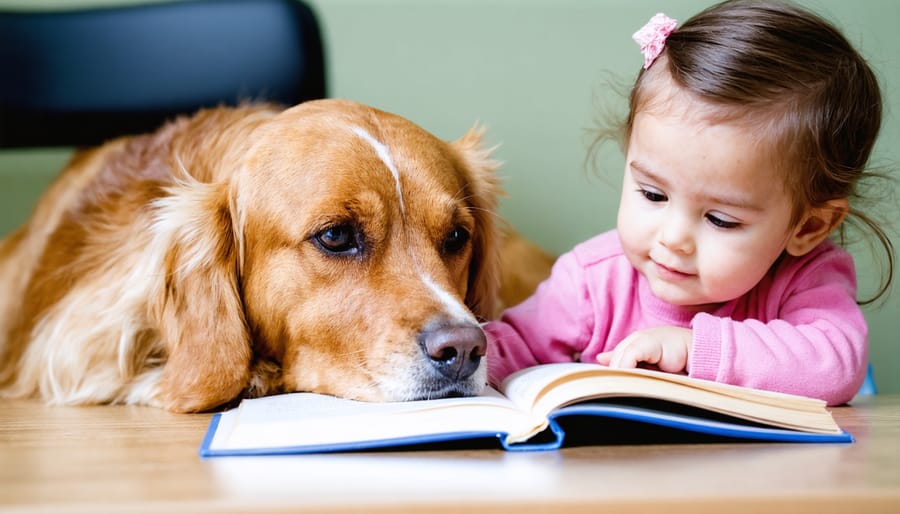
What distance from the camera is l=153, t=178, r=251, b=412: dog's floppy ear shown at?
5.82 feet

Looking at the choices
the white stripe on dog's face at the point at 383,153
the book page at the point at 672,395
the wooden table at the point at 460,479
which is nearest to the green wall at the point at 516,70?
the white stripe on dog's face at the point at 383,153

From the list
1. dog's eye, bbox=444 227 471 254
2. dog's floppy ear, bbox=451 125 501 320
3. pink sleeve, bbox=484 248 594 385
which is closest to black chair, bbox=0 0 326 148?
dog's floppy ear, bbox=451 125 501 320

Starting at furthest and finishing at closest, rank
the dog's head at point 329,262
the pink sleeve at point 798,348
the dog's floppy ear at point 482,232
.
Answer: the dog's floppy ear at point 482,232, the dog's head at point 329,262, the pink sleeve at point 798,348

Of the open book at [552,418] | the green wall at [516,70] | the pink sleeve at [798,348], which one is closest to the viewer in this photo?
the open book at [552,418]

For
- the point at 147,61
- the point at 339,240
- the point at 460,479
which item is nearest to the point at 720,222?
the point at 339,240

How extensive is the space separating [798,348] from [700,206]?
31 centimetres

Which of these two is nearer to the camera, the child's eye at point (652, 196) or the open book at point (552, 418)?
the open book at point (552, 418)

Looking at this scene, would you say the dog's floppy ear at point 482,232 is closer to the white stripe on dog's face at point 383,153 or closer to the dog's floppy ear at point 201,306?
the white stripe on dog's face at point 383,153

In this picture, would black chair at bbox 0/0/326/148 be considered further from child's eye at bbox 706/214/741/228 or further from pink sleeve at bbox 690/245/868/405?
pink sleeve at bbox 690/245/868/405

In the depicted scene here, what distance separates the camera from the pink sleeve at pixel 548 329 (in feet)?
6.21

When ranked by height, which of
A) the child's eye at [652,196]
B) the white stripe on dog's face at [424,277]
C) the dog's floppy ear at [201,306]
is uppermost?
the child's eye at [652,196]

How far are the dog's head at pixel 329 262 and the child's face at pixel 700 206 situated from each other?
393 millimetres

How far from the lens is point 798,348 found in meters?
1.58

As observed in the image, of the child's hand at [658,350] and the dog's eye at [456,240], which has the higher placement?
the child's hand at [658,350]
